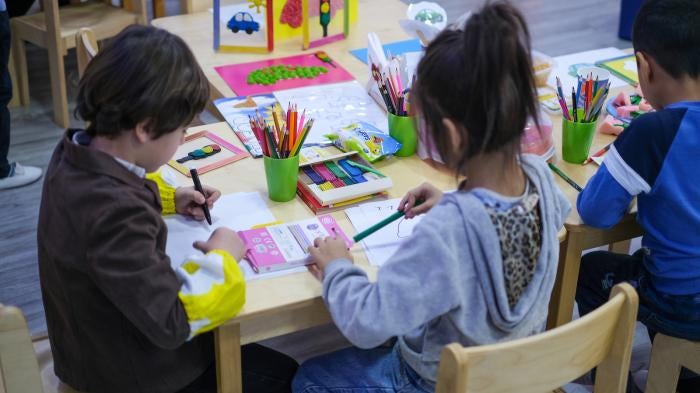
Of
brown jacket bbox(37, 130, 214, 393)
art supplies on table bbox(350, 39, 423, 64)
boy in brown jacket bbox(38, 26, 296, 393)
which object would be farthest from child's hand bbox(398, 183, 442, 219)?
art supplies on table bbox(350, 39, 423, 64)

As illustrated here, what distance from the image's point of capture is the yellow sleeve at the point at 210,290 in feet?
4.20

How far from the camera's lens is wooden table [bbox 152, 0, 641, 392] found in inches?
54.2

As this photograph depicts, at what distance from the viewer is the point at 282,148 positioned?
1.61 metres

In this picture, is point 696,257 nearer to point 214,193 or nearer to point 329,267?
→ point 329,267

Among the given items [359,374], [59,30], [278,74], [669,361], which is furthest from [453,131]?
[59,30]

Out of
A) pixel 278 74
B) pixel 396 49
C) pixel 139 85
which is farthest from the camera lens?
pixel 396 49

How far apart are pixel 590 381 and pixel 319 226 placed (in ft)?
3.22

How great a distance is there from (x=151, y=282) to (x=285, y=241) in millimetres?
307

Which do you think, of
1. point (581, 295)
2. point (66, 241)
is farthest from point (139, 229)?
point (581, 295)

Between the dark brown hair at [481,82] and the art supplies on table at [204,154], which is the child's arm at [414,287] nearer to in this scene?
the dark brown hair at [481,82]

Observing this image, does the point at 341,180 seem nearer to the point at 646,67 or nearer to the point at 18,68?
the point at 646,67

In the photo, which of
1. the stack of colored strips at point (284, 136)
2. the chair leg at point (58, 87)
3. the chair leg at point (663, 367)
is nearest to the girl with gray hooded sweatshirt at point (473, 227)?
the stack of colored strips at point (284, 136)

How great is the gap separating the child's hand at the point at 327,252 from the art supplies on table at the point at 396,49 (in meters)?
1.01

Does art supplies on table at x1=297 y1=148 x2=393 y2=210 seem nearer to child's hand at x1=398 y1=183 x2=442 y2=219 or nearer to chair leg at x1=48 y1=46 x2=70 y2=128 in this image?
child's hand at x1=398 y1=183 x2=442 y2=219
